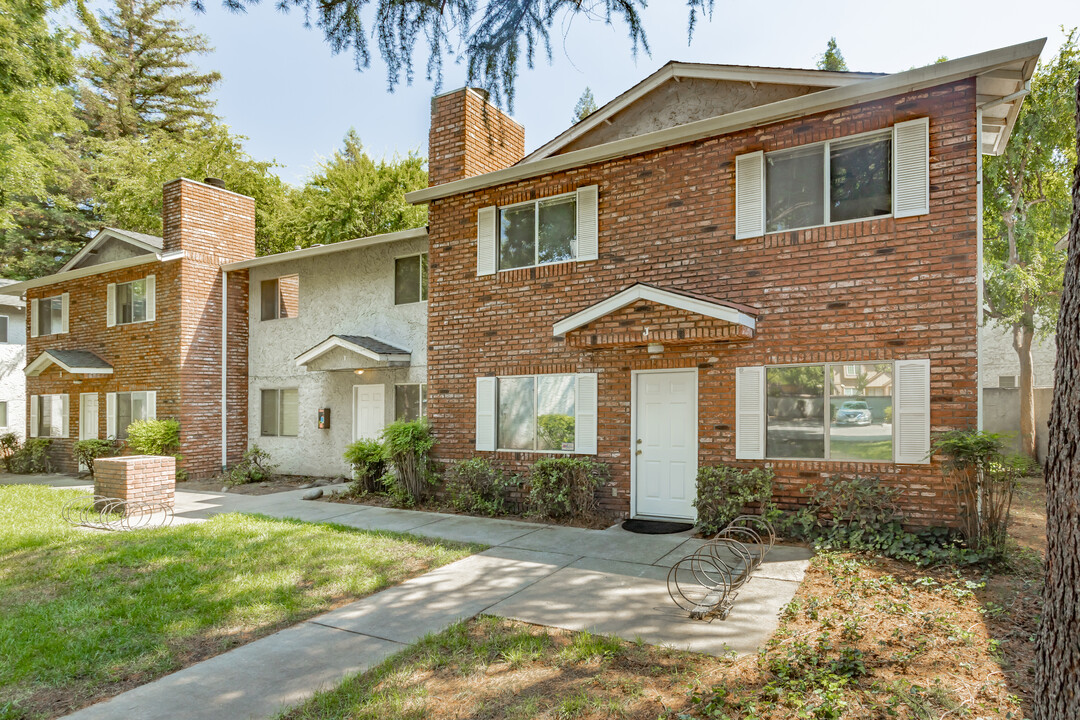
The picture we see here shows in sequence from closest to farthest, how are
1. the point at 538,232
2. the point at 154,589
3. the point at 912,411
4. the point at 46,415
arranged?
the point at 154,589 → the point at 912,411 → the point at 538,232 → the point at 46,415

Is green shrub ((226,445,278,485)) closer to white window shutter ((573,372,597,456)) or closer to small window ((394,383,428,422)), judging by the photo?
small window ((394,383,428,422))

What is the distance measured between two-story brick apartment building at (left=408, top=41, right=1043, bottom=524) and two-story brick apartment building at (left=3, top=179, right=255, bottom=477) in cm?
771

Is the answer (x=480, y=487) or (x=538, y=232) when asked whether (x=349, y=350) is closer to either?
(x=480, y=487)

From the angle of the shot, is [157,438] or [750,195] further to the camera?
[157,438]

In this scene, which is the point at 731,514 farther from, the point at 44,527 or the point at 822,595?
the point at 44,527

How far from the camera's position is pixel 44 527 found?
905 cm

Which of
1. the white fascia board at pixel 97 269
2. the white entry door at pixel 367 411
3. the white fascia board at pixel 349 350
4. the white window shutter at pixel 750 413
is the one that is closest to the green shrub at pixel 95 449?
the white fascia board at pixel 97 269

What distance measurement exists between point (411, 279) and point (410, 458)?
4360 millimetres

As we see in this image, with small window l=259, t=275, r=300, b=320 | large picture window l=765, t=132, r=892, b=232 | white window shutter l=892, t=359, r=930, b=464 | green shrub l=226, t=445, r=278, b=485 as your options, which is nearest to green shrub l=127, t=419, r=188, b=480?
green shrub l=226, t=445, r=278, b=485

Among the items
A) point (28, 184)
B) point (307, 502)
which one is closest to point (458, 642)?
point (307, 502)

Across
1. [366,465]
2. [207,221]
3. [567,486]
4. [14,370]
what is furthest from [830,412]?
[14,370]

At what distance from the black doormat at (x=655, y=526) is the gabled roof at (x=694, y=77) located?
659 centimetres

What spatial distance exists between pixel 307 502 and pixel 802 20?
1079 centimetres

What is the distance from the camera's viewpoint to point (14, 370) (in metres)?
22.2
